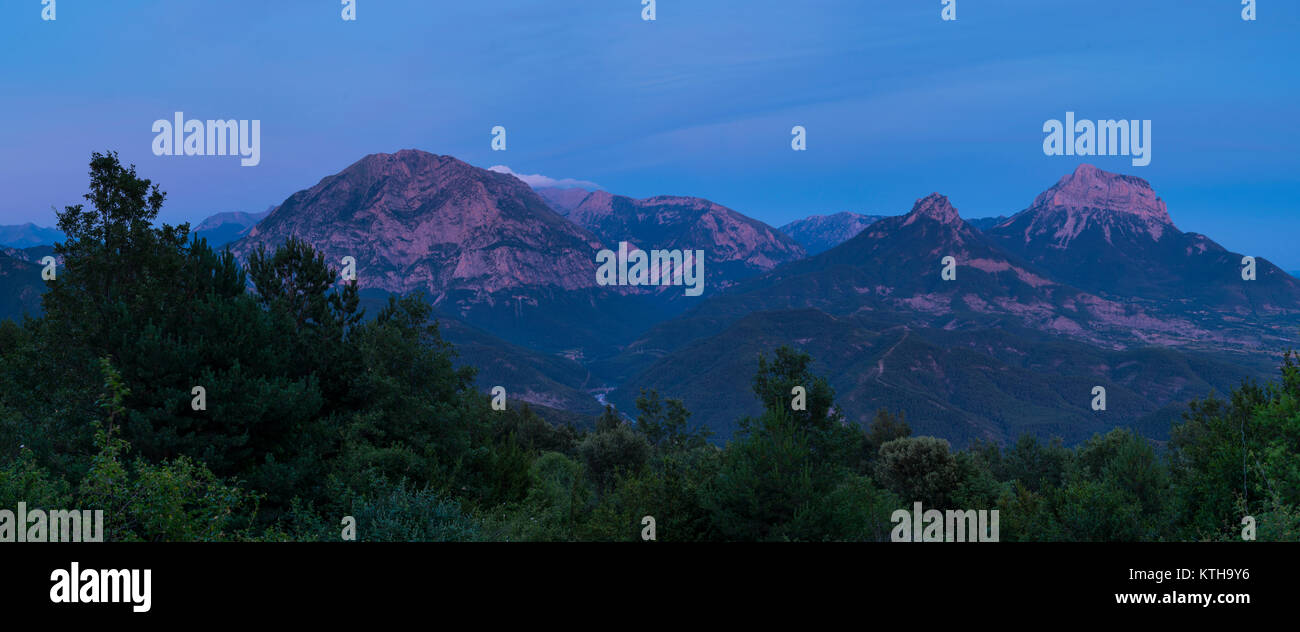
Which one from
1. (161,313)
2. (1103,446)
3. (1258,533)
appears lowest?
(1103,446)

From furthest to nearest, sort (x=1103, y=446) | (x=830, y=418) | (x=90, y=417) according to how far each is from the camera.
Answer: (x=1103, y=446)
(x=830, y=418)
(x=90, y=417)

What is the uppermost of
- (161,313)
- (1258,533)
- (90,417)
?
(161,313)
